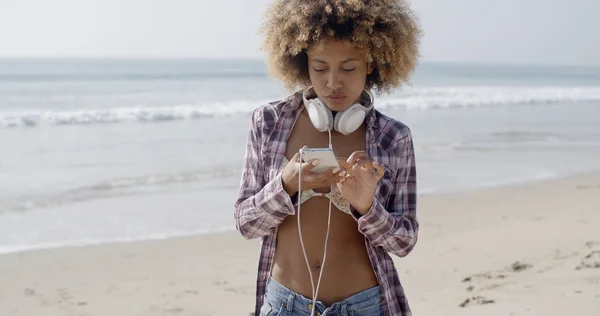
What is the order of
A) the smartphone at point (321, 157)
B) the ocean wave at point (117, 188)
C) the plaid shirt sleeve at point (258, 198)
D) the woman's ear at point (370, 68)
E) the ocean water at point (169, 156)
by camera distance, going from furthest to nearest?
the ocean wave at point (117, 188), the ocean water at point (169, 156), the woman's ear at point (370, 68), the plaid shirt sleeve at point (258, 198), the smartphone at point (321, 157)

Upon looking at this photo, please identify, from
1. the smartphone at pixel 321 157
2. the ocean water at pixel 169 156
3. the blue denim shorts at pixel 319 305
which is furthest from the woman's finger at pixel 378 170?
the ocean water at pixel 169 156

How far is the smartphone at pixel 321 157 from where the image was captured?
201cm

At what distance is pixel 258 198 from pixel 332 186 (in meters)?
0.24

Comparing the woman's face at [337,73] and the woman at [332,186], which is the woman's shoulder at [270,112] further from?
the woman's face at [337,73]

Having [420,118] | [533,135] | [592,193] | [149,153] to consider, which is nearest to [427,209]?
[592,193]

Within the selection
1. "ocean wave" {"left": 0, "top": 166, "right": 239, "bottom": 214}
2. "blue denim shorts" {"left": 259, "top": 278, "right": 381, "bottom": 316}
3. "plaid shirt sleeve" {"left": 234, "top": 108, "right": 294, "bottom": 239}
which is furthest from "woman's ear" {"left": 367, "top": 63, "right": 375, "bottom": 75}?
"ocean wave" {"left": 0, "top": 166, "right": 239, "bottom": 214}

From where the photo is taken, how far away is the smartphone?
2.01 m

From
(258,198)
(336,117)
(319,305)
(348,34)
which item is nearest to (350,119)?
(336,117)

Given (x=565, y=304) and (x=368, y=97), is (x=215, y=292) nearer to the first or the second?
(x=565, y=304)

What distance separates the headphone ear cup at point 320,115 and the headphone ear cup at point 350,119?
29 millimetres

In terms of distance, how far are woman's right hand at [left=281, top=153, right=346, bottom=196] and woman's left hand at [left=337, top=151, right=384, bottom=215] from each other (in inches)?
1.0

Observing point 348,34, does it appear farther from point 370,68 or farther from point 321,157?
point 321,157

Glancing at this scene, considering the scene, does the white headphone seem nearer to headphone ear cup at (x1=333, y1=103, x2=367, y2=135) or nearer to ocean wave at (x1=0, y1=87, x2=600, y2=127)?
headphone ear cup at (x1=333, y1=103, x2=367, y2=135)

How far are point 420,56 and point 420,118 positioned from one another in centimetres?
1643
